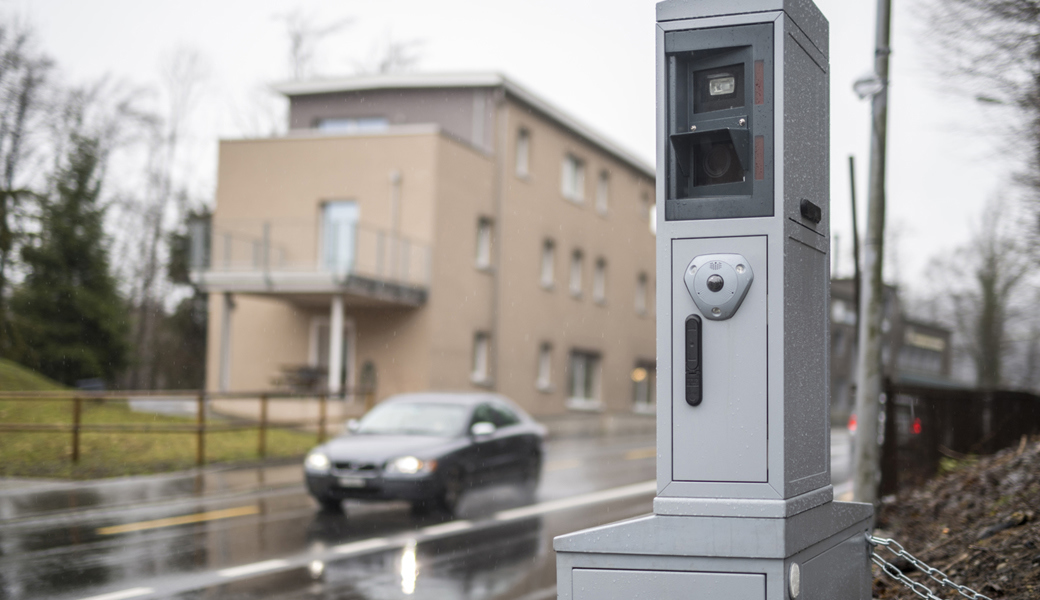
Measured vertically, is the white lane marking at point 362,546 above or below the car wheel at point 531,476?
below

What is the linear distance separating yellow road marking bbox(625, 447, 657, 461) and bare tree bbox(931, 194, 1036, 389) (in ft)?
25.6

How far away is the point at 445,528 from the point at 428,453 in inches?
46.2

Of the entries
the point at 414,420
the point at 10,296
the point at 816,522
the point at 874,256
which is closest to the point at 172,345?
the point at 10,296

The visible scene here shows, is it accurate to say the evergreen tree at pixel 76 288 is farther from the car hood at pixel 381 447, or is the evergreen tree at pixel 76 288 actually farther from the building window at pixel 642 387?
→ the car hood at pixel 381 447

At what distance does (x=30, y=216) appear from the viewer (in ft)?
72.4

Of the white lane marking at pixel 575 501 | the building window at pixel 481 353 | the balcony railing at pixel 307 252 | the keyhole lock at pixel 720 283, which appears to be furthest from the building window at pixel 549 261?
the keyhole lock at pixel 720 283

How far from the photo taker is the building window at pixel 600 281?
40.4 metres

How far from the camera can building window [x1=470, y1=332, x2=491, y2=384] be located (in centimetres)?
3189

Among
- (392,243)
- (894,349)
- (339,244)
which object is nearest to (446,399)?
(339,244)

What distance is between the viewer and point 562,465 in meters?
19.9

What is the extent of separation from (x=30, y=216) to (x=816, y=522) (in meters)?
21.5

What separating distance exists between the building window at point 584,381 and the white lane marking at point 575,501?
2085 cm

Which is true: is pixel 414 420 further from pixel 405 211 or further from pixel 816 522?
pixel 405 211

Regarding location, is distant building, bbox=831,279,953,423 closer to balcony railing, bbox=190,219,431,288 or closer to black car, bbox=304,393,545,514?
balcony railing, bbox=190,219,431,288
